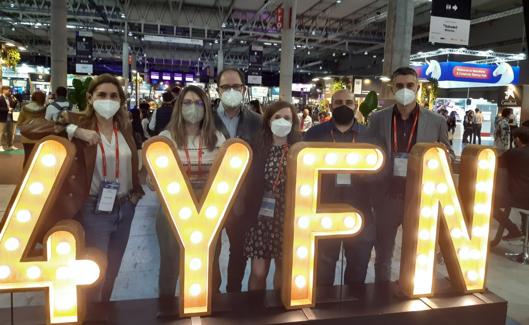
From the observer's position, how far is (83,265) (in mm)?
1796

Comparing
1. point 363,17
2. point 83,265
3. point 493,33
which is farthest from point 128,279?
point 493,33

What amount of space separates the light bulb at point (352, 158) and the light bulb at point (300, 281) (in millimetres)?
576

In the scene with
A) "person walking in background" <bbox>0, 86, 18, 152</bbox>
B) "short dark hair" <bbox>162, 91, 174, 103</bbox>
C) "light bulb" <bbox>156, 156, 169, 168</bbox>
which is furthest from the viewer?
"person walking in background" <bbox>0, 86, 18, 152</bbox>

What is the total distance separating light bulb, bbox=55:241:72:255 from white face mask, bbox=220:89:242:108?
143 cm

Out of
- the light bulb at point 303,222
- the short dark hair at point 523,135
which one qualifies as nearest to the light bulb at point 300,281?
the light bulb at point 303,222

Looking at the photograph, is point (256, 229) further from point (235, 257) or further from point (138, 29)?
point (138, 29)

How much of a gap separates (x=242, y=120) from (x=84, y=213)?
48.0 inches

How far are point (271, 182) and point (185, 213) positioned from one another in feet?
2.30

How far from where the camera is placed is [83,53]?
61.7 ft

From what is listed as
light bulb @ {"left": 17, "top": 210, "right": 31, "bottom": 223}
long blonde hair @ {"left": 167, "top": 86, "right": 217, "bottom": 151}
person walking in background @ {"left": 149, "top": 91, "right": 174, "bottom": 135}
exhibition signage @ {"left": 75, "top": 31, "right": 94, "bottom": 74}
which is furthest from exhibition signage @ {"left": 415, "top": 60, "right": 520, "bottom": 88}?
light bulb @ {"left": 17, "top": 210, "right": 31, "bottom": 223}

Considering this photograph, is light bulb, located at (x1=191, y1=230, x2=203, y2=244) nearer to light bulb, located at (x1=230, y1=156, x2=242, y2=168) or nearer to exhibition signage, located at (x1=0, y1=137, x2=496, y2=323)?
exhibition signage, located at (x1=0, y1=137, x2=496, y2=323)

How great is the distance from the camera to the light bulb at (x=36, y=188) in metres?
1.76

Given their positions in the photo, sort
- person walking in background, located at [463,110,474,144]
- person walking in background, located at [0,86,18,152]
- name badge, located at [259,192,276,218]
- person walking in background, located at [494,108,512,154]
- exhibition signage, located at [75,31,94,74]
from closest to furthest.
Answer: name badge, located at [259,192,276,218], person walking in background, located at [0,86,18,152], person walking in background, located at [494,108,512,154], person walking in background, located at [463,110,474,144], exhibition signage, located at [75,31,94,74]

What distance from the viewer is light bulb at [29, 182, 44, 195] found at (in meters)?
1.76
